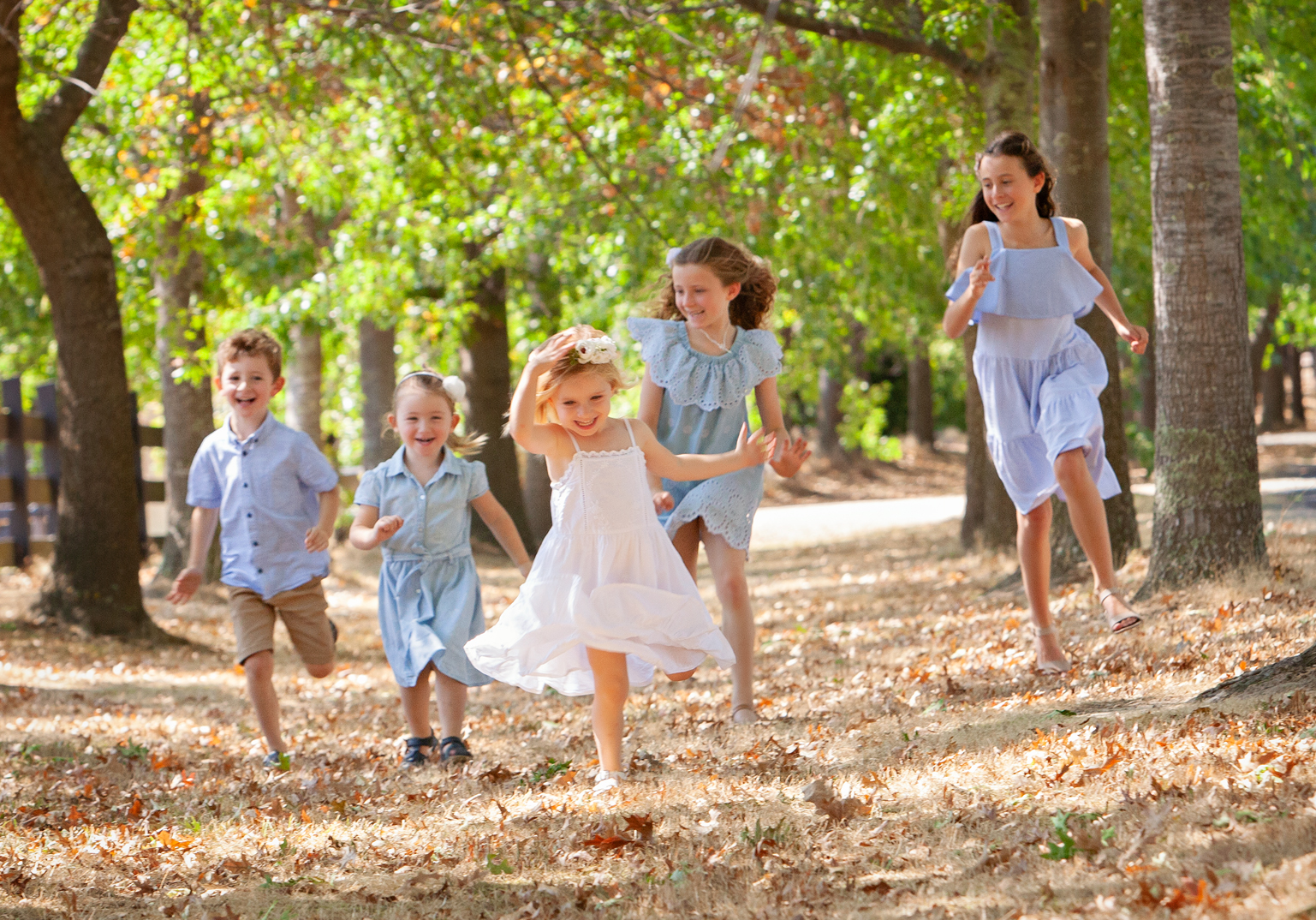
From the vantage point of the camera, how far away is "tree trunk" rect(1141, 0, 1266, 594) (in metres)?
6.41

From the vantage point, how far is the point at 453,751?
A: 18.0 ft

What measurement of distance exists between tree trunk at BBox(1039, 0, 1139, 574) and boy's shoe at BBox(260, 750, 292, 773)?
16.9 feet

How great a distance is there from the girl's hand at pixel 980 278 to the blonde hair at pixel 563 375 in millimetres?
1507

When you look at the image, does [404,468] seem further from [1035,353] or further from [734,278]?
[1035,353]

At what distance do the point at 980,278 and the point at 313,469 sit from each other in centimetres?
296

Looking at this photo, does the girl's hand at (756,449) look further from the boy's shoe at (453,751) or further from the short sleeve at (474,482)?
the boy's shoe at (453,751)

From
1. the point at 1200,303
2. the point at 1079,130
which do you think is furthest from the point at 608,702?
the point at 1079,130

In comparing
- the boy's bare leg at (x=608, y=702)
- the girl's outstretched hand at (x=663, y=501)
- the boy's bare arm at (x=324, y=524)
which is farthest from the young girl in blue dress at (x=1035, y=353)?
the boy's bare arm at (x=324, y=524)

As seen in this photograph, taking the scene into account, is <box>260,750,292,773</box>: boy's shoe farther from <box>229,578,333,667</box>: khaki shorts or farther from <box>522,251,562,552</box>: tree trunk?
<box>522,251,562,552</box>: tree trunk

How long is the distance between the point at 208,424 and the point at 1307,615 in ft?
36.6

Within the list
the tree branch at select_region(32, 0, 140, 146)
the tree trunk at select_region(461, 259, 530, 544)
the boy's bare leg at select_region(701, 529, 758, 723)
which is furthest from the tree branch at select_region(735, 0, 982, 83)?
the tree trunk at select_region(461, 259, 530, 544)

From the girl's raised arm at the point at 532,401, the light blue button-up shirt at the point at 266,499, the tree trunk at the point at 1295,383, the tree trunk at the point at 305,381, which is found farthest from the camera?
the tree trunk at the point at 1295,383

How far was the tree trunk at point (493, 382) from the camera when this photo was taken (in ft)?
59.0

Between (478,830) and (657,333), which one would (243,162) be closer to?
(657,333)
